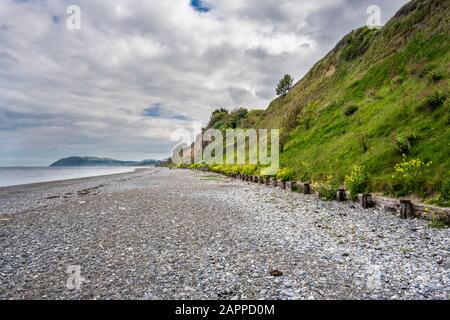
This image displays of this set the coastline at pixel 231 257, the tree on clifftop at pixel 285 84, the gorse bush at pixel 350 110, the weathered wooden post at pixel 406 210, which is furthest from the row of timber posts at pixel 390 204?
the tree on clifftop at pixel 285 84

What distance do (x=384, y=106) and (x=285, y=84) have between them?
75640 mm

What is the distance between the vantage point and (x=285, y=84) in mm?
96500

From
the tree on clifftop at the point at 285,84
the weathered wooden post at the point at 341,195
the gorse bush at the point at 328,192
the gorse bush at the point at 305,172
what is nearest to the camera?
the weathered wooden post at the point at 341,195

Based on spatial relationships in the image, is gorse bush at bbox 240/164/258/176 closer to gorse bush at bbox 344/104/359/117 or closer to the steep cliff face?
the steep cliff face

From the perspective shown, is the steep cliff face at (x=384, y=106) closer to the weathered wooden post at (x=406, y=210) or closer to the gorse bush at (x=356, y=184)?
the gorse bush at (x=356, y=184)

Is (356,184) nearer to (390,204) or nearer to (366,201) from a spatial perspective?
(366,201)

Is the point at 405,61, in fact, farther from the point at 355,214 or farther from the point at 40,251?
the point at 40,251

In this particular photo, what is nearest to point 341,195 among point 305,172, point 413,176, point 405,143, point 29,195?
point 413,176

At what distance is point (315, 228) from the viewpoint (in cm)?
1068

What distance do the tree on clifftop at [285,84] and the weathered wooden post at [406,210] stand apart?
8904 cm

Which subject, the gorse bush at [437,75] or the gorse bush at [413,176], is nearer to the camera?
the gorse bush at [413,176]

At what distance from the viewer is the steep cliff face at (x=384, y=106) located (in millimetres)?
15695

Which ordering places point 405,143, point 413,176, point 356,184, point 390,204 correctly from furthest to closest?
point 405,143
point 356,184
point 413,176
point 390,204
